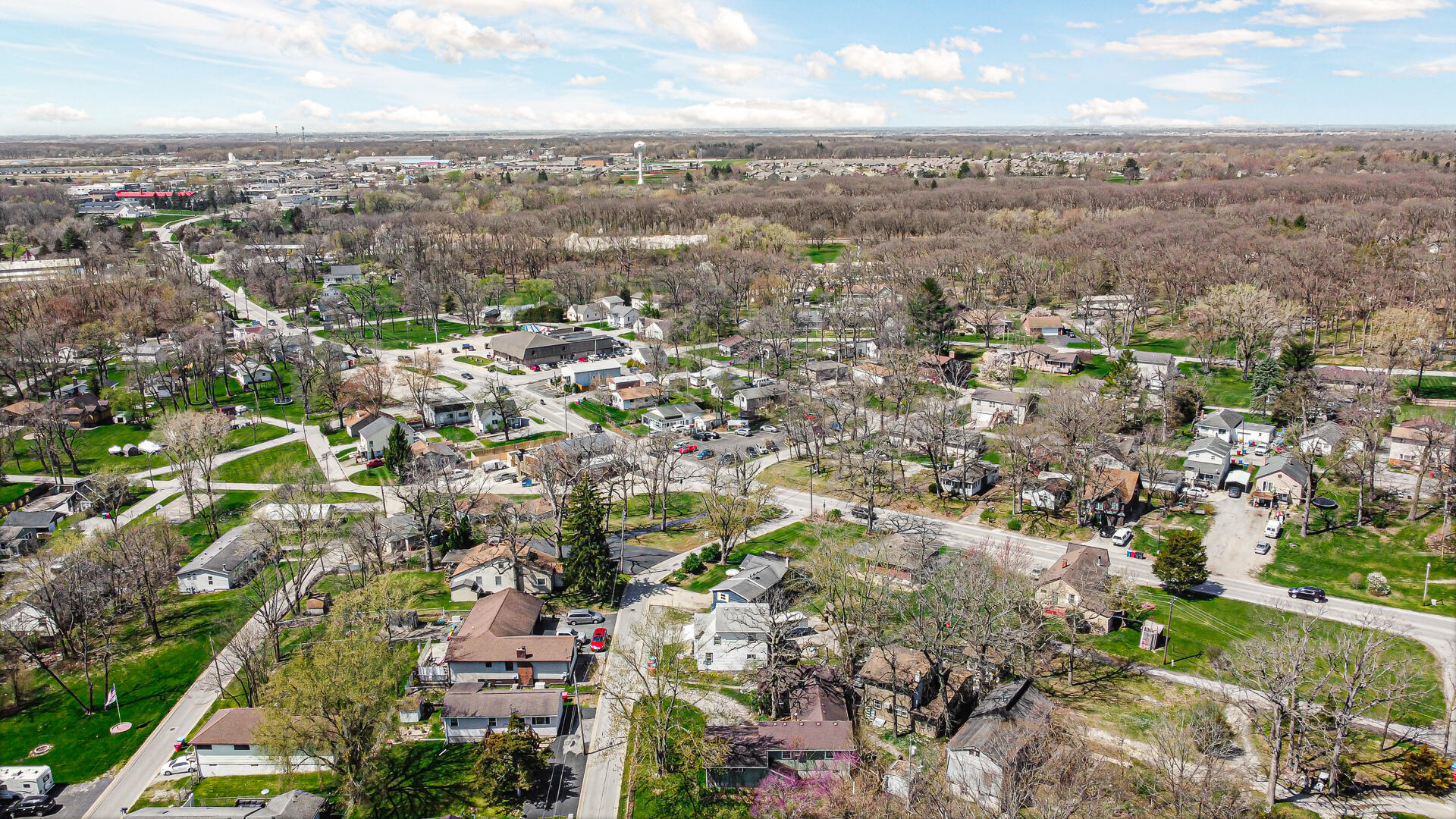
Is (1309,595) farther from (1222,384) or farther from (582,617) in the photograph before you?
(582,617)

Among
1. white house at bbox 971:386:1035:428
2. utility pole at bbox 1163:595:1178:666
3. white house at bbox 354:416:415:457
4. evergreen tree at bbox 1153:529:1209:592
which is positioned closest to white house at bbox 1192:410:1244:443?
white house at bbox 971:386:1035:428

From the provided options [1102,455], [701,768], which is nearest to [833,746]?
[701,768]

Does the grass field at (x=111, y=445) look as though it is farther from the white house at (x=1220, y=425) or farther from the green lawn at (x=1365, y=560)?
the white house at (x=1220, y=425)

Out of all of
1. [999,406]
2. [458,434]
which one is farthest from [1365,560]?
[458,434]

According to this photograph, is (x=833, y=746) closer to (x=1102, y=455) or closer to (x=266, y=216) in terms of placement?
(x=1102, y=455)

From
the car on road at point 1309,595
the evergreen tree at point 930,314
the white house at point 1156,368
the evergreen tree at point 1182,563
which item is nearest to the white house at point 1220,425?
the white house at point 1156,368

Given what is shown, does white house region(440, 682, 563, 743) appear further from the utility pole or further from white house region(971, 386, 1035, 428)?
white house region(971, 386, 1035, 428)
